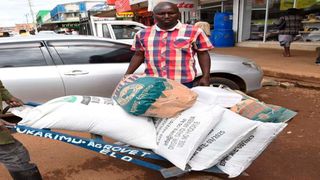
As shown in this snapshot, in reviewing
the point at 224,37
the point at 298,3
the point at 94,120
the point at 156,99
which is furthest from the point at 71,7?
the point at 156,99

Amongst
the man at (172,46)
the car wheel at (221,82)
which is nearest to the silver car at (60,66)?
the car wheel at (221,82)

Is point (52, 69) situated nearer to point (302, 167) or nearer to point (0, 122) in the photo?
point (0, 122)

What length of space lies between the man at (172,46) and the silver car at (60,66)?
1.64 metres

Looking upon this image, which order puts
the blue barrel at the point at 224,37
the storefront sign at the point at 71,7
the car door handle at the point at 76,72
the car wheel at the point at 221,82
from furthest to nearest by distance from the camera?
the storefront sign at the point at 71,7 → the blue barrel at the point at 224,37 → the car wheel at the point at 221,82 → the car door handle at the point at 76,72

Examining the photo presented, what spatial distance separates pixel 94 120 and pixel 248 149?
105 centimetres

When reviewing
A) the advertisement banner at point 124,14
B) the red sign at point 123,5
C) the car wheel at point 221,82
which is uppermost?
the red sign at point 123,5

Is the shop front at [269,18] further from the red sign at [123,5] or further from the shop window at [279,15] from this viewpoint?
the red sign at [123,5]

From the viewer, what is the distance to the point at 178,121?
2.04 metres

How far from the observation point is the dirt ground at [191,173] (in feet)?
9.57

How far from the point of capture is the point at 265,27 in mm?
12328

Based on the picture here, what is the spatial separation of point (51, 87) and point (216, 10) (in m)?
12.7

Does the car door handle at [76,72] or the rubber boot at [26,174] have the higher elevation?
the car door handle at [76,72]

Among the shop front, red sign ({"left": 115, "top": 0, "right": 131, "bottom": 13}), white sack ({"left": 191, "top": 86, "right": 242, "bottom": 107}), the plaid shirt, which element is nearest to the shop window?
the shop front

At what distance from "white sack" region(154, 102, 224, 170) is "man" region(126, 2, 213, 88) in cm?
61
